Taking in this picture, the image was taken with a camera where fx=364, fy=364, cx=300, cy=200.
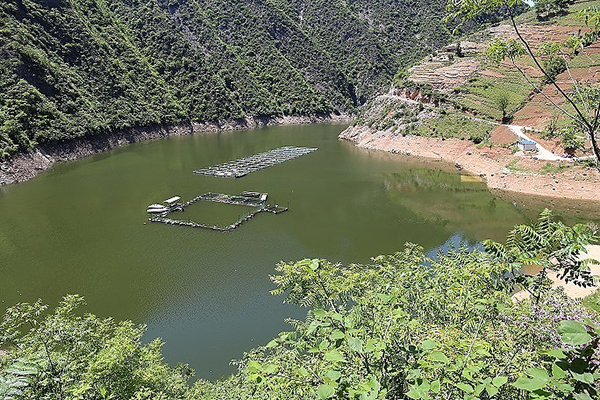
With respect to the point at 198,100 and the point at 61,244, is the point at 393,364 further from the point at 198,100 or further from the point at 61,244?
the point at 198,100

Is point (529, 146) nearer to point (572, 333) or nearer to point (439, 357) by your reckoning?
point (439, 357)

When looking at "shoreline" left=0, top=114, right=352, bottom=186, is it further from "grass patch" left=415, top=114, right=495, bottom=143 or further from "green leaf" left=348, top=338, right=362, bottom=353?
"grass patch" left=415, top=114, right=495, bottom=143

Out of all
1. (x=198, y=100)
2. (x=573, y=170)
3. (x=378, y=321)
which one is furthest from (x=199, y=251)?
(x=198, y=100)

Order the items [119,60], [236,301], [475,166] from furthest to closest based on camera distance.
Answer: [119,60]
[475,166]
[236,301]

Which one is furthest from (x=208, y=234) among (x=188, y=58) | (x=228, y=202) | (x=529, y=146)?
(x=188, y=58)

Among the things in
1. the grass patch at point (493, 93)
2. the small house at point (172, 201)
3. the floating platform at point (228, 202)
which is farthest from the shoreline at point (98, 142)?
the grass patch at point (493, 93)

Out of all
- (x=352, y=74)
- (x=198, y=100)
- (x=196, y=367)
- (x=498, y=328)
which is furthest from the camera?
(x=352, y=74)
